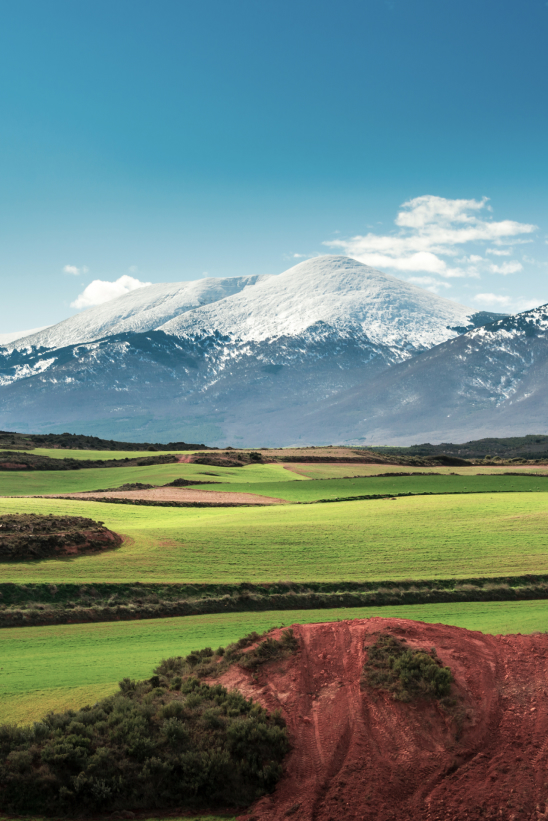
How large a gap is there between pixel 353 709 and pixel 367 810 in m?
2.38

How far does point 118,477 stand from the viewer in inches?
2913

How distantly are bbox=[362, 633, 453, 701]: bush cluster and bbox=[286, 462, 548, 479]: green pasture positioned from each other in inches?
2379

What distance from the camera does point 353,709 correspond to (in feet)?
45.3

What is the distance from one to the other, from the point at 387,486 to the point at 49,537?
38022 mm

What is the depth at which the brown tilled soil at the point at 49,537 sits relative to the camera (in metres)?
29.3

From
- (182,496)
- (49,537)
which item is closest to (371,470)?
(182,496)

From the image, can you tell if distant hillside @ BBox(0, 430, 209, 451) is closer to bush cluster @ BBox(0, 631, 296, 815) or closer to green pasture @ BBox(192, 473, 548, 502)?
green pasture @ BBox(192, 473, 548, 502)

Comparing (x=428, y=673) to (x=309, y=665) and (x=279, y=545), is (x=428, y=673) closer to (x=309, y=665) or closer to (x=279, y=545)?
(x=309, y=665)

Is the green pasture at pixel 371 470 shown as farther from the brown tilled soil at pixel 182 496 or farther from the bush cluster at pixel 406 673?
the bush cluster at pixel 406 673

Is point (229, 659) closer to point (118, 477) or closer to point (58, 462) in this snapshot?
point (118, 477)

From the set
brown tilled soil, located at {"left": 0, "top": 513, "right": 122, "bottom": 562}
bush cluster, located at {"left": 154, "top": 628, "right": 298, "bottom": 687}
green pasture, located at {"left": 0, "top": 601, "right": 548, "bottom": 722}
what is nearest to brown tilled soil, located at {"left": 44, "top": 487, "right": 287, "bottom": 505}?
brown tilled soil, located at {"left": 0, "top": 513, "right": 122, "bottom": 562}

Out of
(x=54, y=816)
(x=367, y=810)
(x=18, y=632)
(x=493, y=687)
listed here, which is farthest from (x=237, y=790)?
(x=18, y=632)

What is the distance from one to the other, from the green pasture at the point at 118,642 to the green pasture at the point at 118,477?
41900 millimetres

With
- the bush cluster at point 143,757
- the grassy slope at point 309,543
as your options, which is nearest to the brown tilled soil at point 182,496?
the grassy slope at point 309,543
